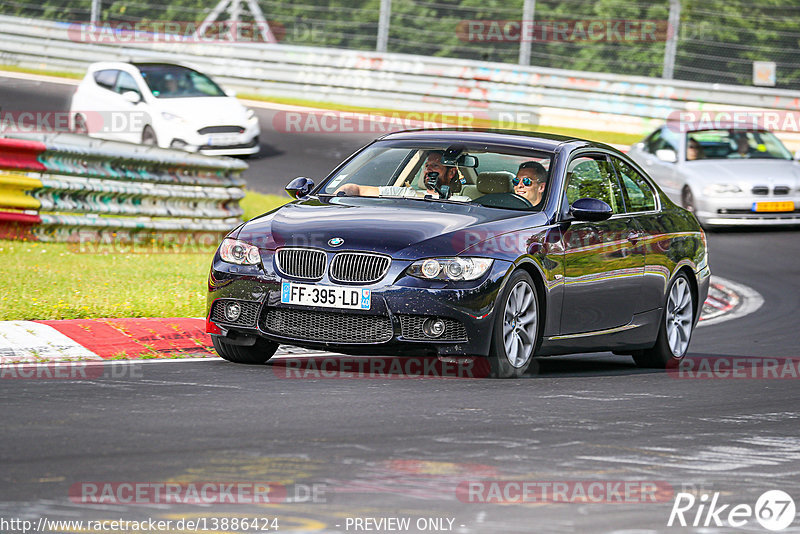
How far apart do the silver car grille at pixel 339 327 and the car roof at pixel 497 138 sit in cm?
204

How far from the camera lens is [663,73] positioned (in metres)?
28.4

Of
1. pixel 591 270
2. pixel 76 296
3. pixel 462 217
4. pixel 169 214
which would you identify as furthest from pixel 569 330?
pixel 169 214

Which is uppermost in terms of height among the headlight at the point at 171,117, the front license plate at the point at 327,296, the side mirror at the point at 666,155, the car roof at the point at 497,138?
the car roof at the point at 497,138

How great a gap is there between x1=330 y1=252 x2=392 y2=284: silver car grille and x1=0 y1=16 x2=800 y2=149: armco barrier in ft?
66.8

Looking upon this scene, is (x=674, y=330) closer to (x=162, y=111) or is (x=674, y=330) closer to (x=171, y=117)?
(x=171, y=117)

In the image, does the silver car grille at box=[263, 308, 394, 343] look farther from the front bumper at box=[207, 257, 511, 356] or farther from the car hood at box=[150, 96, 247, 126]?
the car hood at box=[150, 96, 247, 126]

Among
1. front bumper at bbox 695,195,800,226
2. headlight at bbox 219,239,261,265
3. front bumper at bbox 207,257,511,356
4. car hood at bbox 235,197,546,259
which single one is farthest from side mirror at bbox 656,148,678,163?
headlight at bbox 219,239,261,265

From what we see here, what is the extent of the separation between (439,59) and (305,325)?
21276 mm

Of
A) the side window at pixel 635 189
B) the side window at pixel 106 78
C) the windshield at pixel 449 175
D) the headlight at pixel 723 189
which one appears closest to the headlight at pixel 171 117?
the side window at pixel 106 78

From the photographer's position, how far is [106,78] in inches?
981

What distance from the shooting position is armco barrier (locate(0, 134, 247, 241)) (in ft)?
48.2

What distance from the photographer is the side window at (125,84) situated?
2439 cm

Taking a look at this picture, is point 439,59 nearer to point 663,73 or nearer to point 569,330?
point 663,73

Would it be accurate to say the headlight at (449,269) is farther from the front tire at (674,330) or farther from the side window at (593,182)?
the front tire at (674,330)
